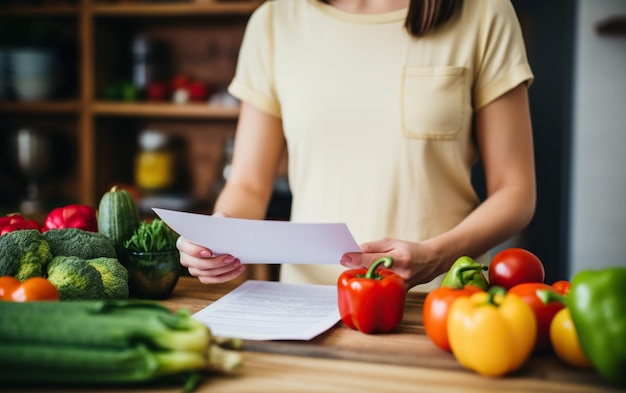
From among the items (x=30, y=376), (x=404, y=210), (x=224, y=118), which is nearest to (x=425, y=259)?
(x=404, y=210)

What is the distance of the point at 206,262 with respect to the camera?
3.73 feet

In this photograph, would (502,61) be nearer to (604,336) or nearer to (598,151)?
(604,336)

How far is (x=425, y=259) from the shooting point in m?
1.14

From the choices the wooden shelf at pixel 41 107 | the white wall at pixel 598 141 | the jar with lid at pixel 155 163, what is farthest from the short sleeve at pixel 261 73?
the white wall at pixel 598 141

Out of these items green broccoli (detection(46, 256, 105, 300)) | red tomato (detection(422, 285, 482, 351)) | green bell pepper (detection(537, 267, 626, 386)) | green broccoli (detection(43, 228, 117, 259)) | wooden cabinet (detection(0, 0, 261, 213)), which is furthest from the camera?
wooden cabinet (detection(0, 0, 261, 213))

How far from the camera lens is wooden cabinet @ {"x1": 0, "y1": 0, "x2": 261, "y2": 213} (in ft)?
9.83

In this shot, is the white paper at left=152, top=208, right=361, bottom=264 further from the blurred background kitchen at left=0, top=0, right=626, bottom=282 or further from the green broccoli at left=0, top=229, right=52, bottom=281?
the blurred background kitchen at left=0, top=0, right=626, bottom=282

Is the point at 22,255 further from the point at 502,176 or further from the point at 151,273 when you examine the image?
the point at 502,176

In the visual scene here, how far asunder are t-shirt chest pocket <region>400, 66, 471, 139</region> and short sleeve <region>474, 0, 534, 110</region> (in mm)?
50

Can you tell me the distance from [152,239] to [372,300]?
0.46 metres

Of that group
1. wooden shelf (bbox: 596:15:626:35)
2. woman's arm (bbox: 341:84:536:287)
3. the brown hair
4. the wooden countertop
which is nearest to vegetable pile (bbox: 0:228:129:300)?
the wooden countertop

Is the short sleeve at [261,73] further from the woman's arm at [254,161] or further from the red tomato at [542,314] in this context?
the red tomato at [542,314]

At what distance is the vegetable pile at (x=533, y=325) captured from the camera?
2.50 feet

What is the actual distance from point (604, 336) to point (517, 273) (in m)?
0.30
